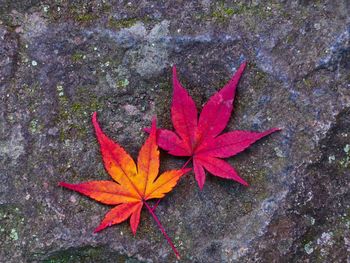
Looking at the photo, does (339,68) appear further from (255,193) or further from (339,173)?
(255,193)

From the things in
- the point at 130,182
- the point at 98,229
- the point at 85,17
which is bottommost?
the point at 98,229

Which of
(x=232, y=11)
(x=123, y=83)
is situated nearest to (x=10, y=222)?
(x=123, y=83)

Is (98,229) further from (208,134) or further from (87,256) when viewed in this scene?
(208,134)

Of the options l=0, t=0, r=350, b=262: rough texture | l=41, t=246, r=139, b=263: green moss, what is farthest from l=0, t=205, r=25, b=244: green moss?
l=41, t=246, r=139, b=263: green moss

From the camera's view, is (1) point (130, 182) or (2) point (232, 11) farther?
(2) point (232, 11)

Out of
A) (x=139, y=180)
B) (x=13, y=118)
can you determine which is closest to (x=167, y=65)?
(x=139, y=180)
